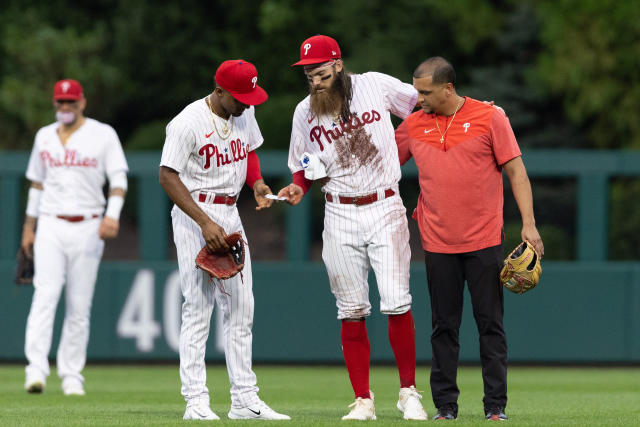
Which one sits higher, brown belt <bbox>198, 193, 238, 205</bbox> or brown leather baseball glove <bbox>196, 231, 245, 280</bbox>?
brown belt <bbox>198, 193, 238, 205</bbox>

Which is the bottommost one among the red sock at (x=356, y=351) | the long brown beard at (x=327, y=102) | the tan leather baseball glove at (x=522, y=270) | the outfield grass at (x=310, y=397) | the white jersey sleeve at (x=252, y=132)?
the outfield grass at (x=310, y=397)

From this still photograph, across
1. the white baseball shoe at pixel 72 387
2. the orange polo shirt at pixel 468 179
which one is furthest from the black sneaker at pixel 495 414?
the white baseball shoe at pixel 72 387

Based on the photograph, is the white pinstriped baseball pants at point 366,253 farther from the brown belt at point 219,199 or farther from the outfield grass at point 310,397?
the outfield grass at point 310,397

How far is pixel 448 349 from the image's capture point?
24.2ft

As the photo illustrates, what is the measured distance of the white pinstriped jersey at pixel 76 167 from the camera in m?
9.95

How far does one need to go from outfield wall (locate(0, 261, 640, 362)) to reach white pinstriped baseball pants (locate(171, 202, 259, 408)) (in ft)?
19.5

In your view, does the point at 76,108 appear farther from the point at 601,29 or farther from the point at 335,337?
the point at 601,29

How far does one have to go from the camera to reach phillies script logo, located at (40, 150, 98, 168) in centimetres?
995

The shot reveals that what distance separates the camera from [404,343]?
7.61 m

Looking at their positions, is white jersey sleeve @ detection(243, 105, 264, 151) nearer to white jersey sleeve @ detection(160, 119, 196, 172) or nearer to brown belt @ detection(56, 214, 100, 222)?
white jersey sleeve @ detection(160, 119, 196, 172)

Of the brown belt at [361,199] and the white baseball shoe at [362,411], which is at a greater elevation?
the brown belt at [361,199]

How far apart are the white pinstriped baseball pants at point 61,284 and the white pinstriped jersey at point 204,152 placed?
2.74 m

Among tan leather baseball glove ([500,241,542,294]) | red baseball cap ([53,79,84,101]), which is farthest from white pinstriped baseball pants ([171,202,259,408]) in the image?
red baseball cap ([53,79,84,101])

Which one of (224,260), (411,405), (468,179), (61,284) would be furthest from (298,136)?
(61,284)
